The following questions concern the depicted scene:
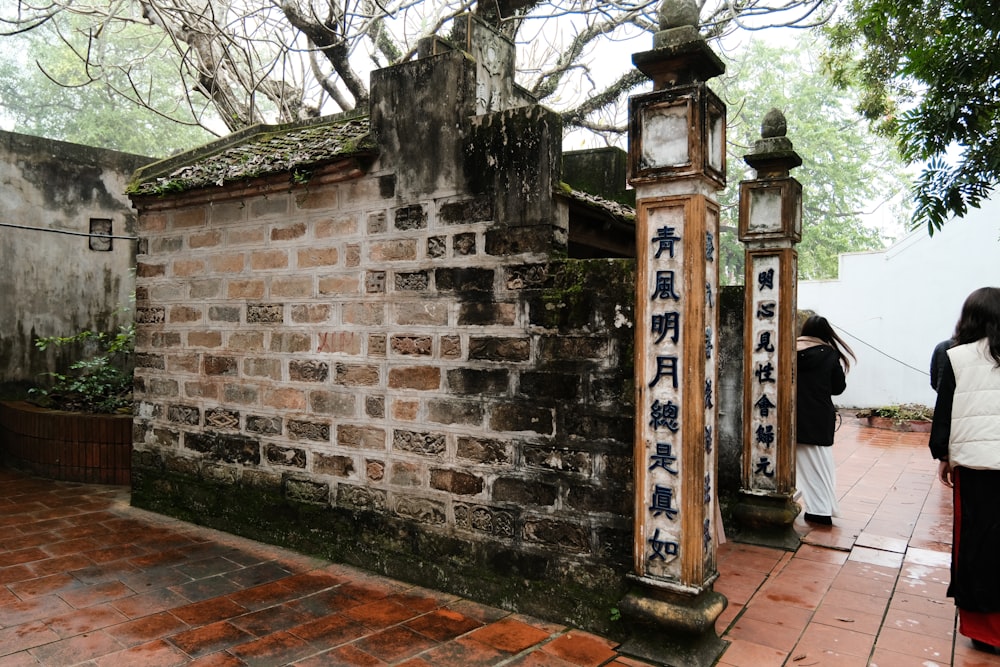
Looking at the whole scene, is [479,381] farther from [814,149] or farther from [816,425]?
[814,149]

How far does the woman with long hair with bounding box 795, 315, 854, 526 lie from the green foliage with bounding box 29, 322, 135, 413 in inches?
246

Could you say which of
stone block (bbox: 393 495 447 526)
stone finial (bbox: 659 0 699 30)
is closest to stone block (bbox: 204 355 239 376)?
stone block (bbox: 393 495 447 526)

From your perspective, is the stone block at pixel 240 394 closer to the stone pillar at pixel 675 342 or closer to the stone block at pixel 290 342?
the stone block at pixel 290 342

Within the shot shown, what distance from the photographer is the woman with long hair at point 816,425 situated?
5.45m

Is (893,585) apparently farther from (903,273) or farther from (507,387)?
(903,273)

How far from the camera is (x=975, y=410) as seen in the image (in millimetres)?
3406

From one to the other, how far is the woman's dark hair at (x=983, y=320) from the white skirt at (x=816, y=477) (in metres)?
2.06

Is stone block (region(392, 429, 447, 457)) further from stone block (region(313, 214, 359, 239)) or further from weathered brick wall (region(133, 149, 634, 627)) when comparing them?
stone block (region(313, 214, 359, 239))

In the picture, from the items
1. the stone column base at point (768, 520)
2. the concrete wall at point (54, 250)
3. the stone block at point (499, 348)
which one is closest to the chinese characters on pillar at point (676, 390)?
the stone block at point (499, 348)

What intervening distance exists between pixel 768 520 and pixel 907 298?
10599 mm

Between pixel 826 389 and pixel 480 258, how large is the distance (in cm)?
324

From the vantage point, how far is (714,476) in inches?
133

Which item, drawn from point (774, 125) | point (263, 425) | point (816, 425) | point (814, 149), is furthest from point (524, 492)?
point (814, 149)

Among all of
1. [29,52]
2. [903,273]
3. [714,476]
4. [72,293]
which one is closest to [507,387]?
[714,476]
